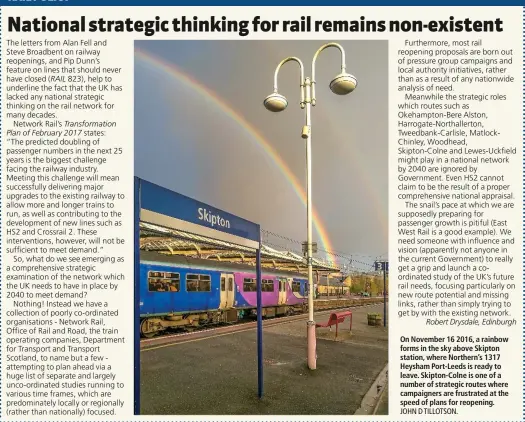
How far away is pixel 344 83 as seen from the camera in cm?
680

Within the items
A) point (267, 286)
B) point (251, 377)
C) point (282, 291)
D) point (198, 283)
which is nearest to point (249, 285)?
point (267, 286)

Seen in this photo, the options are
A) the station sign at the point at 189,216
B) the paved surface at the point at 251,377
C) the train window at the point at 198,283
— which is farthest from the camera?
the train window at the point at 198,283

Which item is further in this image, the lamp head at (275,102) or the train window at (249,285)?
the train window at (249,285)

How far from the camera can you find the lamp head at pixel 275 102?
7383 mm

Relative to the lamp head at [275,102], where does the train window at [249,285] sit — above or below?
below

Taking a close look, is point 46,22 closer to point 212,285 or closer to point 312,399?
point 312,399

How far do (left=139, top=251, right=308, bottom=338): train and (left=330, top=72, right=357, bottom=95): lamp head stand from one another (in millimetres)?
8354

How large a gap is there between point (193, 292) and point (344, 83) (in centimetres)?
1055

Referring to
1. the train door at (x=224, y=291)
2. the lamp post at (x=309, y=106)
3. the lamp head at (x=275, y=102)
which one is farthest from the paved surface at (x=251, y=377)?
the lamp head at (x=275, y=102)

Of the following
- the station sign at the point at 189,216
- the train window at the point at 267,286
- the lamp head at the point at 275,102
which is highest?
the lamp head at the point at 275,102

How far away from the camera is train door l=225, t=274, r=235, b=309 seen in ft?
55.1

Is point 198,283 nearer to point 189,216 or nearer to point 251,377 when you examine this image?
point 251,377

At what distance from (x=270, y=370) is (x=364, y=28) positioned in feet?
23.9

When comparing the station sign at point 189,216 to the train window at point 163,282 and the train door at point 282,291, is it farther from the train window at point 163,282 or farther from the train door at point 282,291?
the train door at point 282,291
